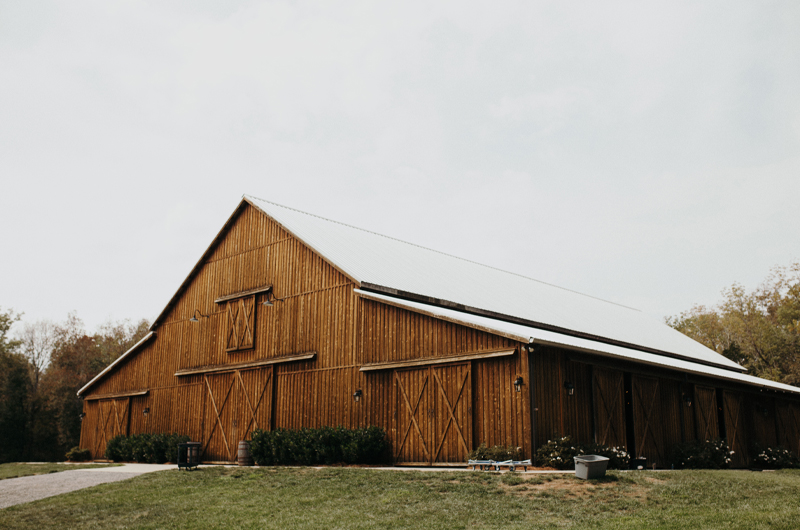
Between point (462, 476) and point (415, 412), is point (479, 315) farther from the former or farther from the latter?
point (462, 476)

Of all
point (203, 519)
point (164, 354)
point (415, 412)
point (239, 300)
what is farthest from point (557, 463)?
point (164, 354)

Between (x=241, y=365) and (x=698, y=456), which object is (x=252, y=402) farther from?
(x=698, y=456)

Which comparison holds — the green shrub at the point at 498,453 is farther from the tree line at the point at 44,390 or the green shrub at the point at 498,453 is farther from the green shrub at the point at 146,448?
the tree line at the point at 44,390

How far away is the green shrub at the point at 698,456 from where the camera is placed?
20672 mm

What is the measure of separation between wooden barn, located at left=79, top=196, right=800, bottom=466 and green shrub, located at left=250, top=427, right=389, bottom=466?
1.79 feet

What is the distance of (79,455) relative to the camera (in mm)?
30891

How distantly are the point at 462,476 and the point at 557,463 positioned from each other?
8.18 ft

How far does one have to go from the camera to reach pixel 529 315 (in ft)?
79.8

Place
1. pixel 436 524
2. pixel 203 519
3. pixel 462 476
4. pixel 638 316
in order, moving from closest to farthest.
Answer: pixel 436 524
pixel 203 519
pixel 462 476
pixel 638 316

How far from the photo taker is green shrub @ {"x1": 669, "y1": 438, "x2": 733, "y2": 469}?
2067 cm

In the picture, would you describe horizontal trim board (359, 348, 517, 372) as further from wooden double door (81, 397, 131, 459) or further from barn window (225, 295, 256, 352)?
wooden double door (81, 397, 131, 459)

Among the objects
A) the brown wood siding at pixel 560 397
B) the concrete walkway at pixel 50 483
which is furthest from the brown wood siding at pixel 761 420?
the concrete walkway at pixel 50 483

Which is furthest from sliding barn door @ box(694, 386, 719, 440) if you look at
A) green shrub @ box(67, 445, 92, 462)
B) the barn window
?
green shrub @ box(67, 445, 92, 462)

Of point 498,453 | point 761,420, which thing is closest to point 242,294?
point 498,453
